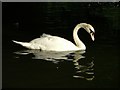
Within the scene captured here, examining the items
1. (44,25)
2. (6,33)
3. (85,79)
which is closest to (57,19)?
(44,25)

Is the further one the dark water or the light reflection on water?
the light reflection on water

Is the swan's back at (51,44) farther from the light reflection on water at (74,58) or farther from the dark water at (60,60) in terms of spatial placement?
the dark water at (60,60)

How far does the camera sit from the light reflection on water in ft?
40.8

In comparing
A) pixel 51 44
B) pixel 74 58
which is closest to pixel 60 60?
pixel 74 58

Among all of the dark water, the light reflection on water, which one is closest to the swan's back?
the light reflection on water

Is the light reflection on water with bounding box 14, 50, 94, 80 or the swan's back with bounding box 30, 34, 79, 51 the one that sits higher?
the swan's back with bounding box 30, 34, 79, 51

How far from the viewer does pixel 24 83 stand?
1134 centimetres

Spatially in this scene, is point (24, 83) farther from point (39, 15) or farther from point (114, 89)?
point (39, 15)

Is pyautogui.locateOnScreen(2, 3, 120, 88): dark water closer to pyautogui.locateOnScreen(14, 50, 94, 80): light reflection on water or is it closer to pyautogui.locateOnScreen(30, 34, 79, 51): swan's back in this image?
pyautogui.locateOnScreen(14, 50, 94, 80): light reflection on water

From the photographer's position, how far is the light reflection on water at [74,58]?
1243 centimetres

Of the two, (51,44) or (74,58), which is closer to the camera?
(74,58)

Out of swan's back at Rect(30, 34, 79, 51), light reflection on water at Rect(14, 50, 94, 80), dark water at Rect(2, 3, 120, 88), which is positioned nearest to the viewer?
dark water at Rect(2, 3, 120, 88)

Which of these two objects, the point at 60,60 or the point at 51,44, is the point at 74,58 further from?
the point at 51,44

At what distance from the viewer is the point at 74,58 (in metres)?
14.3
